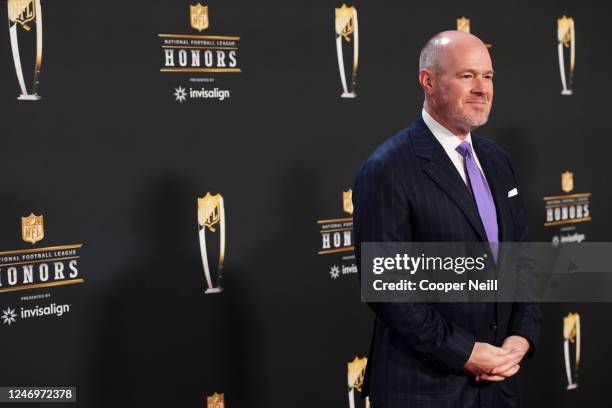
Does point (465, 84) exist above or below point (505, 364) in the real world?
above

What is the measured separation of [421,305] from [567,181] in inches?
76.3

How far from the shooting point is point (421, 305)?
1.81 meters

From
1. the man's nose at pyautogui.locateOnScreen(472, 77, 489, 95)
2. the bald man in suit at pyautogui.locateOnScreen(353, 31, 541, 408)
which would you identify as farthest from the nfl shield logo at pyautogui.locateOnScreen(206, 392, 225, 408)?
the man's nose at pyautogui.locateOnScreen(472, 77, 489, 95)

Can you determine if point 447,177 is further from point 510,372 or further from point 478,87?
point 510,372

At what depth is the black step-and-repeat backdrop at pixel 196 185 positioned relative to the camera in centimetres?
217

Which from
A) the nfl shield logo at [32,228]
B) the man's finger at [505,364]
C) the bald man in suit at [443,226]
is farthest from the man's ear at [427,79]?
the nfl shield logo at [32,228]

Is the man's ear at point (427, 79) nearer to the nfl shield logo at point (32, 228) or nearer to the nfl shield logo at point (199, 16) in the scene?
the nfl shield logo at point (199, 16)

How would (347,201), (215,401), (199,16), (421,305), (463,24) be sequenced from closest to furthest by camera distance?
1. (421,305)
2. (199,16)
3. (215,401)
4. (347,201)
5. (463,24)

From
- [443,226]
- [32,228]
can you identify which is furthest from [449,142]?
[32,228]

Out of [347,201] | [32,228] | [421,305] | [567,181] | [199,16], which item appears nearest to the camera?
[421,305]

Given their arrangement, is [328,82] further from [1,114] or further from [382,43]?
[1,114]

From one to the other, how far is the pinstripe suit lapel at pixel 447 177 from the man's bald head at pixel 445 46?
0.67ft

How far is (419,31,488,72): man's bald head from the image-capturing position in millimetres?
1891

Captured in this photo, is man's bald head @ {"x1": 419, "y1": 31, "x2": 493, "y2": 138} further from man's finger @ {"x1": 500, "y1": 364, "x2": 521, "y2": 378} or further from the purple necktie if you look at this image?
man's finger @ {"x1": 500, "y1": 364, "x2": 521, "y2": 378}
